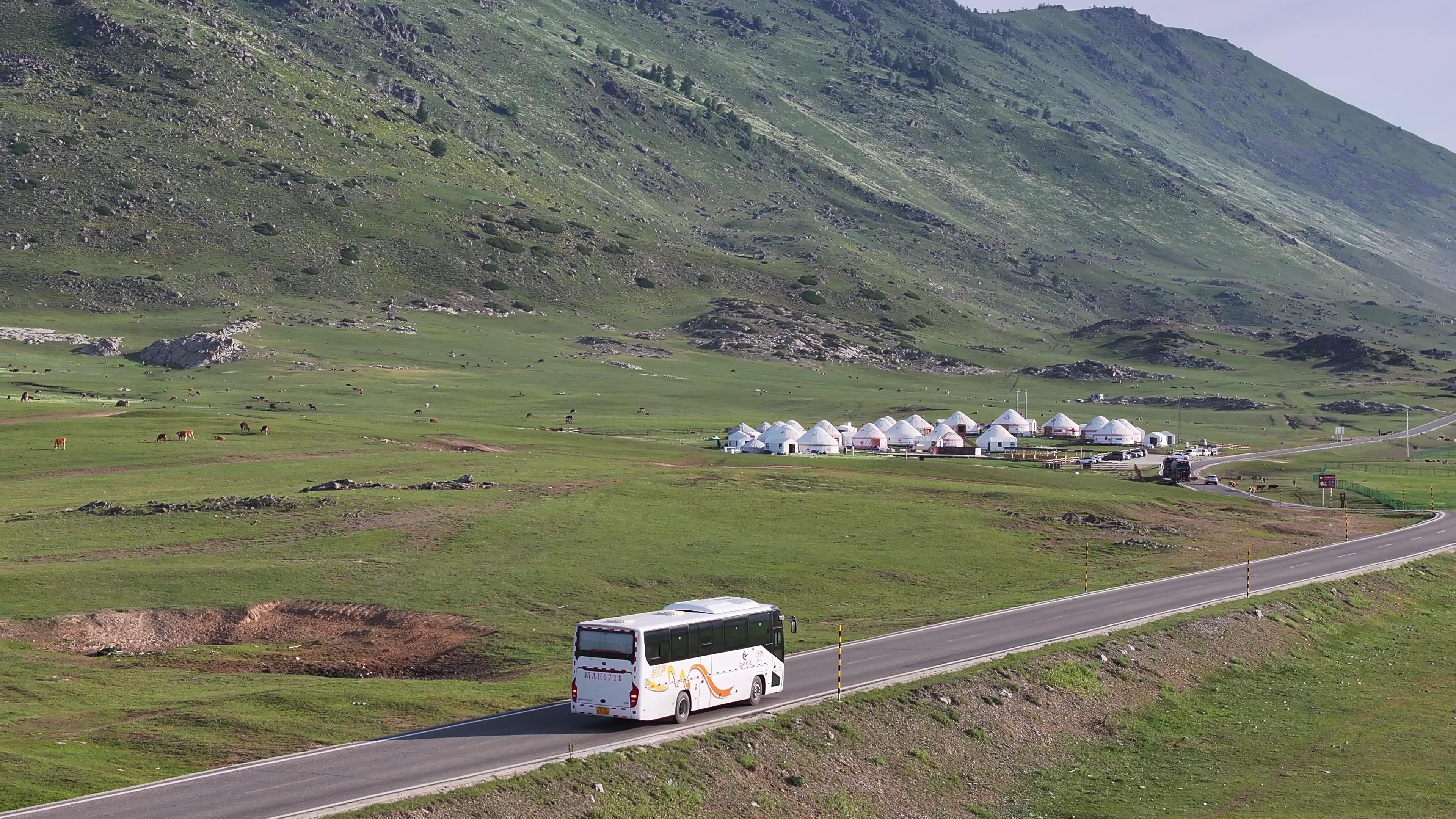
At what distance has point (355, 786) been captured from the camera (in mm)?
33875

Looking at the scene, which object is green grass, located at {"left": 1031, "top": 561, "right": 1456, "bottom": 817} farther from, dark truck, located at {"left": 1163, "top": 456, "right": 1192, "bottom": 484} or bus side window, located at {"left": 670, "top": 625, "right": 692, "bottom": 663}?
dark truck, located at {"left": 1163, "top": 456, "right": 1192, "bottom": 484}

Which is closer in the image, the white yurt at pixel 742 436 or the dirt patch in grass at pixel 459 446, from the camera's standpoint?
the dirt patch in grass at pixel 459 446

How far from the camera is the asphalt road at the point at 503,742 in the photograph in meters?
32.1

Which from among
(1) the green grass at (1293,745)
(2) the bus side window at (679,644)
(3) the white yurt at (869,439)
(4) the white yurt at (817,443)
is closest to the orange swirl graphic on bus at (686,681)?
(2) the bus side window at (679,644)

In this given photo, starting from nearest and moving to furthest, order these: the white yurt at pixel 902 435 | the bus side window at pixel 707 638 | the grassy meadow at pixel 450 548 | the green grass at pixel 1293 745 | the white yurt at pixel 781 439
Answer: the bus side window at pixel 707 638 → the green grass at pixel 1293 745 → the grassy meadow at pixel 450 548 → the white yurt at pixel 781 439 → the white yurt at pixel 902 435

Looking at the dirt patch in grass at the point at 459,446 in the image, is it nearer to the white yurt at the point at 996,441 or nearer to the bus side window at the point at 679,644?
the white yurt at the point at 996,441

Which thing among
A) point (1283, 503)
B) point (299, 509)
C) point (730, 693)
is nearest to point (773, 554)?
point (299, 509)

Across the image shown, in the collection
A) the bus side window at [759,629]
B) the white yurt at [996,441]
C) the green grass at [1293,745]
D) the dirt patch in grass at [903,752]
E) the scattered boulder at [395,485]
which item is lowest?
the green grass at [1293,745]

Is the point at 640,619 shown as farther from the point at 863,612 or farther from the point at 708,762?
the point at 863,612

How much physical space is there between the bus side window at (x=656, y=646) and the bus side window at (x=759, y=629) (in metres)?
4.20

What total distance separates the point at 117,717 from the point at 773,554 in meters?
44.3

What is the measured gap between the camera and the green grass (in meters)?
42.6

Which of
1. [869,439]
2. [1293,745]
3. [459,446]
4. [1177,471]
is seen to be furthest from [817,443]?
[1293,745]

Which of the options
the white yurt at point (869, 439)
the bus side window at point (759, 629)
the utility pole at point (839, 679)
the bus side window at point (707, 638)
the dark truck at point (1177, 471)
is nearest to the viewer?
the bus side window at point (707, 638)
